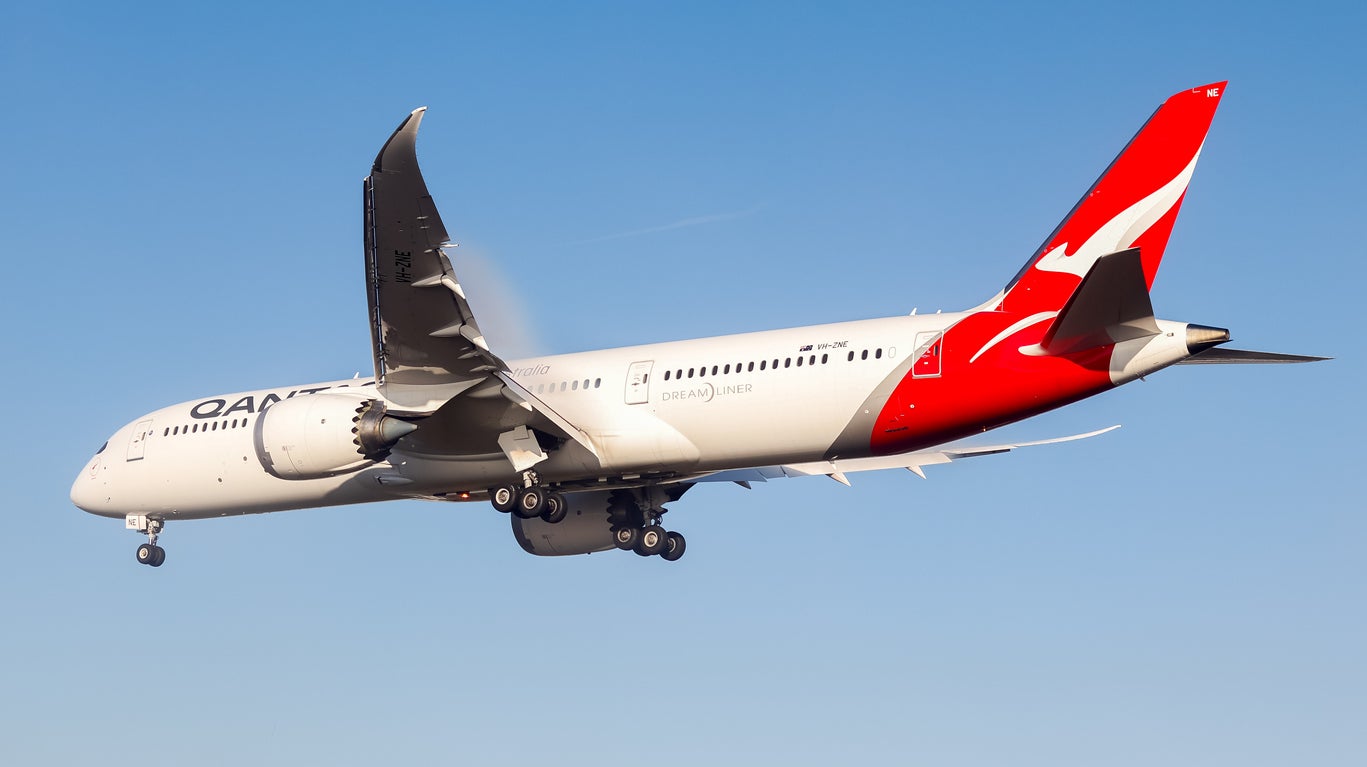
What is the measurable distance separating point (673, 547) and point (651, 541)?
45cm

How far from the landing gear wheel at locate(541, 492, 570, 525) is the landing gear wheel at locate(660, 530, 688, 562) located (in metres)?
3.73

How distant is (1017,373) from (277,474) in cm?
1241

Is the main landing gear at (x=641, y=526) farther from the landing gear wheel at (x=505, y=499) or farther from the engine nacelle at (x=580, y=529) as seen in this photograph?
the landing gear wheel at (x=505, y=499)

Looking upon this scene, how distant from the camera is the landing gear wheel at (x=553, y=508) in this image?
28.0m

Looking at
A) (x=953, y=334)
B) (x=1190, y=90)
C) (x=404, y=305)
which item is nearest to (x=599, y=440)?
(x=404, y=305)

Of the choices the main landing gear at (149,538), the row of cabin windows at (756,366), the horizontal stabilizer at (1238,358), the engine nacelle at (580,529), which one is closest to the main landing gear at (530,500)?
the row of cabin windows at (756,366)

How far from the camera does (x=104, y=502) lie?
32531mm

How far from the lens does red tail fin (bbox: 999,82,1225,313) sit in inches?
942

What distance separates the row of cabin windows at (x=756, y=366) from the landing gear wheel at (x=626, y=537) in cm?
558

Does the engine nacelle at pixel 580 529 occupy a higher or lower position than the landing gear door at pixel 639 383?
lower

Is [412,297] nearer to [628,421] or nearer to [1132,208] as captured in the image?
[628,421]

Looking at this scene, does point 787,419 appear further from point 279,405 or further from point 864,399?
point 279,405

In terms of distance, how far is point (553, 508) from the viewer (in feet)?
92.0

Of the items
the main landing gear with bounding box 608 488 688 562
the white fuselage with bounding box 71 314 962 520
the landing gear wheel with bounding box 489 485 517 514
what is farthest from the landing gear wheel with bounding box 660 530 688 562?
the landing gear wheel with bounding box 489 485 517 514
